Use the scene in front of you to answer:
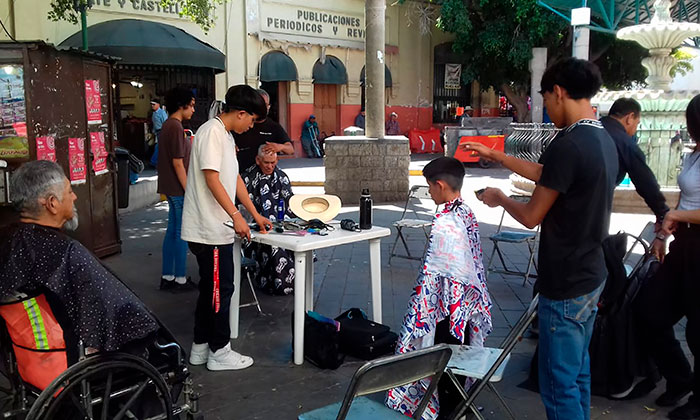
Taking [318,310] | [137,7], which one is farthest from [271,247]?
[137,7]

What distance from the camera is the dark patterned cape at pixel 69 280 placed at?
2.44 meters

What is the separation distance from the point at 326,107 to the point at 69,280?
1929 centimetres

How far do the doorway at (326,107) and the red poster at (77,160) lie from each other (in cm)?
1500

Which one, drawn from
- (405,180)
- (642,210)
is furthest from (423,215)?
(642,210)

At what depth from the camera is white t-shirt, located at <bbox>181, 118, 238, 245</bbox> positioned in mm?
3695

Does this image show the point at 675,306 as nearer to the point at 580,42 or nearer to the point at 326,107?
the point at 580,42

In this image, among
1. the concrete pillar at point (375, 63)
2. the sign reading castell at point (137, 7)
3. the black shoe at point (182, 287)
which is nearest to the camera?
the black shoe at point (182, 287)

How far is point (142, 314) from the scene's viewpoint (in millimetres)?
2641

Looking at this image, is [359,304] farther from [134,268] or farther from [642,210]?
[642,210]

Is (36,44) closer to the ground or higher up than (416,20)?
closer to the ground

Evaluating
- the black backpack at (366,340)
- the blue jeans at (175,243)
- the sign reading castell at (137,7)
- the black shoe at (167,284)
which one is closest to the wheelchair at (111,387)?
the black backpack at (366,340)

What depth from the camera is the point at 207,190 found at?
3.76 metres

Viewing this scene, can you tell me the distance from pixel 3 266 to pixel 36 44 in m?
3.75

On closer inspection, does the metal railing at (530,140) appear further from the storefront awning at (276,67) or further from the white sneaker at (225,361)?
the storefront awning at (276,67)
